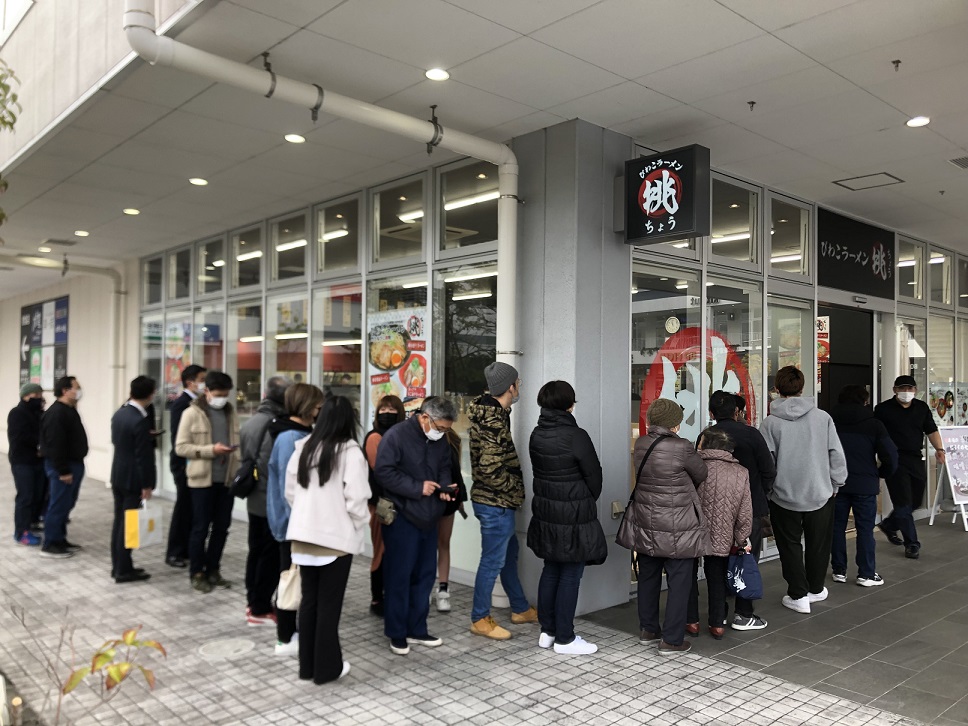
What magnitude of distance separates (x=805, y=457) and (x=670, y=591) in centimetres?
164

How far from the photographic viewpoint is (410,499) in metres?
4.61

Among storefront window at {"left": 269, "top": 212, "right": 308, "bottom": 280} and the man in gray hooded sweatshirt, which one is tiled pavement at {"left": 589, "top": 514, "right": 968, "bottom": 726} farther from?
storefront window at {"left": 269, "top": 212, "right": 308, "bottom": 280}

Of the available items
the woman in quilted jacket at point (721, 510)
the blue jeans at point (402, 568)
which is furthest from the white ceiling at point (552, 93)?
the blue jeans at point (402, 568)

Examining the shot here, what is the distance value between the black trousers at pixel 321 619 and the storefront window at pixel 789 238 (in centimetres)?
509

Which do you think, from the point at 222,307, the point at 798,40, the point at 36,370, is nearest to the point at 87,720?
the point at 798,40

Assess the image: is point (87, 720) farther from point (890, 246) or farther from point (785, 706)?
point (890, 246)

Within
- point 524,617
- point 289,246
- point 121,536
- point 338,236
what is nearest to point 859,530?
point 524,617

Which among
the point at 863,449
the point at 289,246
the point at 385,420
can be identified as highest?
the point at 289,246

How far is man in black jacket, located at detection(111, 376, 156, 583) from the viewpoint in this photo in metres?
6.27

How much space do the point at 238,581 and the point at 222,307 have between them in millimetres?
4390

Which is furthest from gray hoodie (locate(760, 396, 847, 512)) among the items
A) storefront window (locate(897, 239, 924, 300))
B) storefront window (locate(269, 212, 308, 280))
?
storefront window (locate(269, 212, 308, 280))

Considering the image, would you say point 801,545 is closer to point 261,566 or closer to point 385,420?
point 385,420

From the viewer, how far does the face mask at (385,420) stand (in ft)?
17.0

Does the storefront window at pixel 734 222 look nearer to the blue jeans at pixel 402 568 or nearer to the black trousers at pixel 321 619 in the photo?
the blue jeans at pixel 402 568
